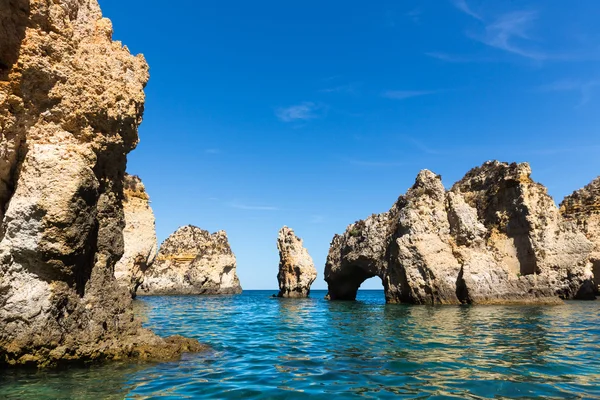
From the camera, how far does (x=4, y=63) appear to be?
342 inches

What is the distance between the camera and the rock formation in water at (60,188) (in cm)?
837

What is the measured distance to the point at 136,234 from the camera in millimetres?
45250

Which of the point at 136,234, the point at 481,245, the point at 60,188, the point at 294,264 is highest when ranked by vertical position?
the point at 136,234

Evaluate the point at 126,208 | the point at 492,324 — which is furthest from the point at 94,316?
the point at 126,208

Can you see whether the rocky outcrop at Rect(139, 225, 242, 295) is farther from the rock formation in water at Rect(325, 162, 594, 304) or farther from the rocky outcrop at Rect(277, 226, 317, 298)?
the rock formation in water at Rect(325, 162, 594, 304)

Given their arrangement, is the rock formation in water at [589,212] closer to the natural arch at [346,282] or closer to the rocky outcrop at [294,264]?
the natural arch at [346,282]

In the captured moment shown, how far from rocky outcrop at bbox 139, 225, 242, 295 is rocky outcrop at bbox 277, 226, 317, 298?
25.3m

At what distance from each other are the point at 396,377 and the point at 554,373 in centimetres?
366

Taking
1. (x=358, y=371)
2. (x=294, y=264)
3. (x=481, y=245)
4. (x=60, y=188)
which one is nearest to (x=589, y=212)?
(x=481, y=245)

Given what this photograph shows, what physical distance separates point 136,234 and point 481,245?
37084mm

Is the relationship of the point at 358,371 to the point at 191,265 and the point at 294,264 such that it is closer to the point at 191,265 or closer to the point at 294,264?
the point at 294,264

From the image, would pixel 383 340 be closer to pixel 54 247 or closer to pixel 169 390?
pixel 169 390

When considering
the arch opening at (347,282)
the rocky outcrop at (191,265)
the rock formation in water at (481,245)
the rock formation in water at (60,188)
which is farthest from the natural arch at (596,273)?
the rocky outcrop at (191,265)

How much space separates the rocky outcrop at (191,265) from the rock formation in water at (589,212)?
214 ft
